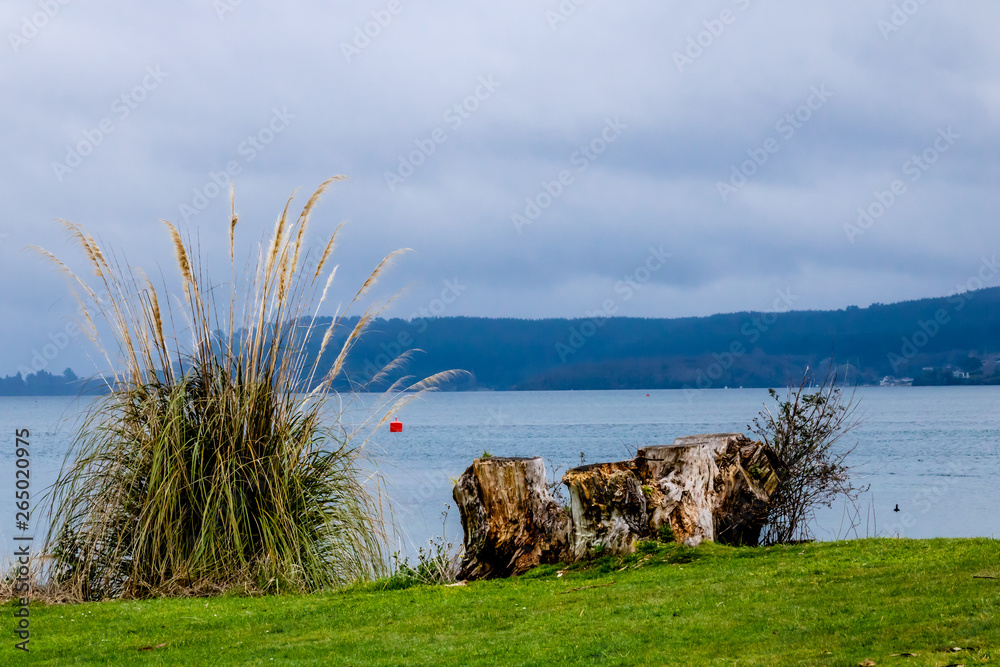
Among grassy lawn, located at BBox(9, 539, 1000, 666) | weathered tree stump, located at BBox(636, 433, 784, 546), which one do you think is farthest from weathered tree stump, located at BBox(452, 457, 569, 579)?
weathered tree stump, located at BBox(636, 433, 784, 546)

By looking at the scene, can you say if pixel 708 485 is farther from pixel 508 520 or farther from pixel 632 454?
pixel 632 454

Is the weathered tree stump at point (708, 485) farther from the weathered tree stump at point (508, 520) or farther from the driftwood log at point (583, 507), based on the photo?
the weathered tree stump at point (508, 520)

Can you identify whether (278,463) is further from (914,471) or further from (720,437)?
(914,471)

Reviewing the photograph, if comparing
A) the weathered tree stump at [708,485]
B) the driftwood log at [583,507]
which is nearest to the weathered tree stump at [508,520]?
the driftwood log at [583,507]

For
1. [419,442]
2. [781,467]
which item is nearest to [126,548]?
[781,467]

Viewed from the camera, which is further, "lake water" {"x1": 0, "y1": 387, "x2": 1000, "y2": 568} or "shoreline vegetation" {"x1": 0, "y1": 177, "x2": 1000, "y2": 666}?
"lake water" {"x1": 0, "y1": 387, "x2": 1000, "y2": 568}

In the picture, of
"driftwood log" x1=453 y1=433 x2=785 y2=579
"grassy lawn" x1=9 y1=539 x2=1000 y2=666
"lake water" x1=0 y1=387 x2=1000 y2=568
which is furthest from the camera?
"lake water" x1=0 y1=387 x2=1000 y2=568

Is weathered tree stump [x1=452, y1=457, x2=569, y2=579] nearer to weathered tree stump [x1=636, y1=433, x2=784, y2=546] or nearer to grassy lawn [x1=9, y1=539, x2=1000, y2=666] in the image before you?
grassy lawn [x1=9, y1=539, x2=1000, y2=666]

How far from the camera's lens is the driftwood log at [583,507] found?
822 centimetres

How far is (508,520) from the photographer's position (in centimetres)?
835

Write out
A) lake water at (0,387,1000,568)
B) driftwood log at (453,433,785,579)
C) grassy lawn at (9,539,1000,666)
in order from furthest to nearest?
lake water at (0,387,1000,568) < driftwood log at (453,433,785,579) < grassy lawn at (9,539,1000,666)

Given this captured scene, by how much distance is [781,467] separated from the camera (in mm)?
9875

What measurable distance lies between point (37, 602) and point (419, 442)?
150ft

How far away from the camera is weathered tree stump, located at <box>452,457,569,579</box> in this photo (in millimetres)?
8312
